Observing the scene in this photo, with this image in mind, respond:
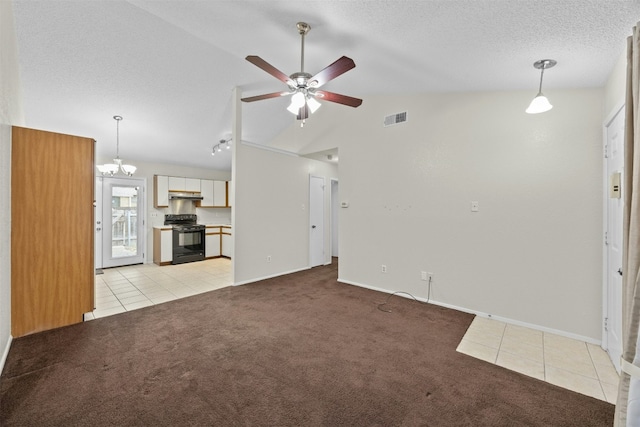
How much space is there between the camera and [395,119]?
165 inches

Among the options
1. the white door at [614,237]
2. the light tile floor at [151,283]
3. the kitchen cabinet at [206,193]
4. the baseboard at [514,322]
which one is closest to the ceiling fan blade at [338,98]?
the white door at [614,237]

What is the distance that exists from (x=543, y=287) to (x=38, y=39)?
6.18m

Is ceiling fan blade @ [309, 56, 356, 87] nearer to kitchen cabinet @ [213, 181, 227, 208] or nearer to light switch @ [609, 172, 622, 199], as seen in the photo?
light switch @ [609, 172, 622, 199]

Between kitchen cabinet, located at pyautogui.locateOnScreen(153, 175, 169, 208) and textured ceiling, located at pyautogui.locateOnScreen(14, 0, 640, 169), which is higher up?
textured ceiling, located at pyautogui.locateOnScreen(14, 0, 640, 169)

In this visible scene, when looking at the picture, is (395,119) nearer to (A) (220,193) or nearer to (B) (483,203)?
(B) (483,203)

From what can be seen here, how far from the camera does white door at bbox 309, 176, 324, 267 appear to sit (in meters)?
5.98

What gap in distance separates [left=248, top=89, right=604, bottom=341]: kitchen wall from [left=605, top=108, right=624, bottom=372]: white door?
16 cm

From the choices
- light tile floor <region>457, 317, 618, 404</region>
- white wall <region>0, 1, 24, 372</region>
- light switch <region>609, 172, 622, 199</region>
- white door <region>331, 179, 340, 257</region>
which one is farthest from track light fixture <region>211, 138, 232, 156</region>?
light switch <region>609, 172, 622, 199</region>

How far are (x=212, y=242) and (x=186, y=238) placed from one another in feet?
2.43

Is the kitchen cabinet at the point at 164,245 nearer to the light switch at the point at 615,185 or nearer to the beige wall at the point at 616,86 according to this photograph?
the light switch at the point at 615,185

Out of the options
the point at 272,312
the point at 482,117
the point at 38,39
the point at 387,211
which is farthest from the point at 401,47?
the point at 38,39

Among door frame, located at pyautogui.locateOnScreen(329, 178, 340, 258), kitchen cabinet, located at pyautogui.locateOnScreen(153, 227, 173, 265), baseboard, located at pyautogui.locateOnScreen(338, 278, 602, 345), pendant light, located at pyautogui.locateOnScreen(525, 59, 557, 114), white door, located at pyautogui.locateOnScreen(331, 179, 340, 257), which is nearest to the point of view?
pendant light, located at pyautogui.locateOnScreen(525, 59, 557, 114)

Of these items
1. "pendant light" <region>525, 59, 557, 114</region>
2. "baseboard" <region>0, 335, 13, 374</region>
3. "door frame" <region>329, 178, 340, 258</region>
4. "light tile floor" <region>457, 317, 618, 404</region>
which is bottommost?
"light tile floor" <region>457, 317, 618, 404</region>

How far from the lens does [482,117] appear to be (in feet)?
11.0
